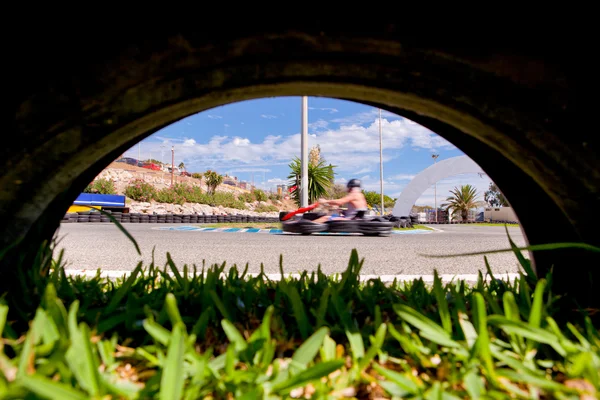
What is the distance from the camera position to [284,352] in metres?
1.01

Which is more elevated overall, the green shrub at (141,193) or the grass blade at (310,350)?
the green shrub at (141,193)

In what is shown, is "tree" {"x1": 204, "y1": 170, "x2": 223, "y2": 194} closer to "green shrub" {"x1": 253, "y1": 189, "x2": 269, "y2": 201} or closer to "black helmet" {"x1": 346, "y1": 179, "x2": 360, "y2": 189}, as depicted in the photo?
"green shrub" {"x1": 253, "y1": 189, "x2": 269, "y2": 201}

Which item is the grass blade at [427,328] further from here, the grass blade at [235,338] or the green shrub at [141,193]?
the green shrub at [141,193]

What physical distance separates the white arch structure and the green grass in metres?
25.6

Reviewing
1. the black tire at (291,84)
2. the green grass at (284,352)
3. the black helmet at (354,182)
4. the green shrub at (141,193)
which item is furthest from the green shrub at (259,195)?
the black tire at (291,84)

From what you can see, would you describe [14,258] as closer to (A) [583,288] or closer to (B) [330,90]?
(B) [330,90]

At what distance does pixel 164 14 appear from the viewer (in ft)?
2.72

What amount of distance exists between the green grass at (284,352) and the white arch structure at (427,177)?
25636 mm

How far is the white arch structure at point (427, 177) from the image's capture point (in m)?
25.6

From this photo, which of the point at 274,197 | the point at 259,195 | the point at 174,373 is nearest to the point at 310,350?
A: the point at 174,373

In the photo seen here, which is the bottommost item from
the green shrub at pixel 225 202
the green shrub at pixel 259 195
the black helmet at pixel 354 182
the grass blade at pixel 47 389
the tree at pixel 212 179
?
the grass blade at pixel 47 389

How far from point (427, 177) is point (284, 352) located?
27.2 meters

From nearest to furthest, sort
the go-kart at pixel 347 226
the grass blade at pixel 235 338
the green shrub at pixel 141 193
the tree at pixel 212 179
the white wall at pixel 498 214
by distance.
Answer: the grass blade at pixel 235 338 → the go-kart at pixel 347 226 → the green shrub at pixel 141 193 → the white wall at pixel 498 214 → the tree at pixel 212 179

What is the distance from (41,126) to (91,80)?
17 centimetres
